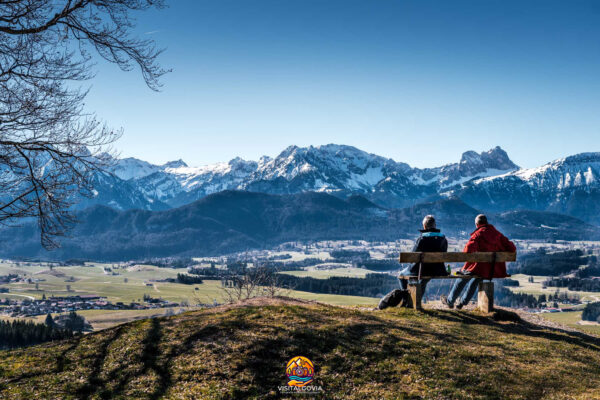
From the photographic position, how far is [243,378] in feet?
33.6

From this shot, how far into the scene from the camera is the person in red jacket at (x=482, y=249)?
1716 centimetres

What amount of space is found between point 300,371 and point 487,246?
1072 cm

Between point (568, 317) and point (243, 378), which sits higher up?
point (243, 378)

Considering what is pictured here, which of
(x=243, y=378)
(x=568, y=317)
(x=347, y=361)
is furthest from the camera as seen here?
(x=568, y=317)

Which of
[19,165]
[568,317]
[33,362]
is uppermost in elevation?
[19,165]

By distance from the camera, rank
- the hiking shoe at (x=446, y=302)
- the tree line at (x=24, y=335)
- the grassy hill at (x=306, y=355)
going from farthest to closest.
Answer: the tree line at (x=24, y=335), the hiking shoe at (x=446, y=302), the grassy hill at (x=306, y=355)

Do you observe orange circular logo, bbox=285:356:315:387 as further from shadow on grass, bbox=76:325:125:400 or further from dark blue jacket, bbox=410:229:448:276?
dark blue jacket, bbox=410:229:448:276

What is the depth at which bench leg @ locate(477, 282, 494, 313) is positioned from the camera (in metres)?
17.2

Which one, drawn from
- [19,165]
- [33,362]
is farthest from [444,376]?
[19,165]

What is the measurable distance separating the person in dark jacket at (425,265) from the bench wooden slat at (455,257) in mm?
470

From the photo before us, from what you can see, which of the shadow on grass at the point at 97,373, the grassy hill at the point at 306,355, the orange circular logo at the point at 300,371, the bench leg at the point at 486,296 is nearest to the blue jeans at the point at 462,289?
the bench leg at the point at 486,296

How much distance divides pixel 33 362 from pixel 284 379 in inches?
312

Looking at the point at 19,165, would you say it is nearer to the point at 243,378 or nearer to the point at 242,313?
the point at 242,313

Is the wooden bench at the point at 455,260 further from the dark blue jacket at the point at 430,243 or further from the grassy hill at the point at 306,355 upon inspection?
the grassy hill at the point at 306,355
